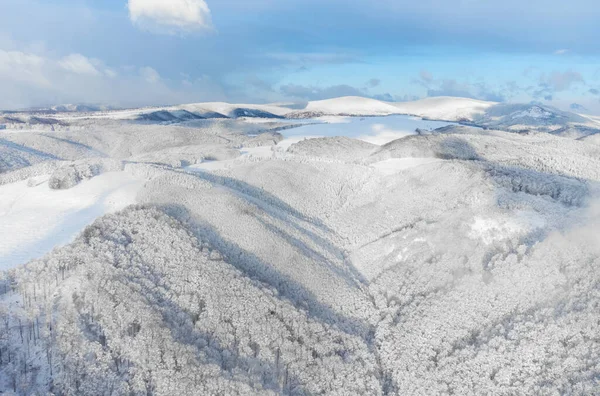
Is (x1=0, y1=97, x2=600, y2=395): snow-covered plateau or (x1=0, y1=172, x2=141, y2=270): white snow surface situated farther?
(x1=0, y1=172, x2=141, y2=270): white snow surface

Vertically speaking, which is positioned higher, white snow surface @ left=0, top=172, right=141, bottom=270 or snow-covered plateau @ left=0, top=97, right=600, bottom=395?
white snow surface @ left=0, top=172, right=141, bottom=270

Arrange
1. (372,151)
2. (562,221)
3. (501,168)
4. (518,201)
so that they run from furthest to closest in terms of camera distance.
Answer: (372,151) < (501,168) < (518,201) < (562,221)

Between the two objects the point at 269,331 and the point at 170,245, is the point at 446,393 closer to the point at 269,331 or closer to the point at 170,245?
the point at 269,331

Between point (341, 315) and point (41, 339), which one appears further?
point (341, 315)

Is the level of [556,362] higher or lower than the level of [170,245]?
lower

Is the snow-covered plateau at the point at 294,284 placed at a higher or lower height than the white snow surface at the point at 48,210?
lower

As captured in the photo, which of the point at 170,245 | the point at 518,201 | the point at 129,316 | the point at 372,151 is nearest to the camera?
the point at 129,316

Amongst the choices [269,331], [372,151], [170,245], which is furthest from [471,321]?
[372,151]

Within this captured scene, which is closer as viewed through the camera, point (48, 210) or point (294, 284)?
point (294, 284)
